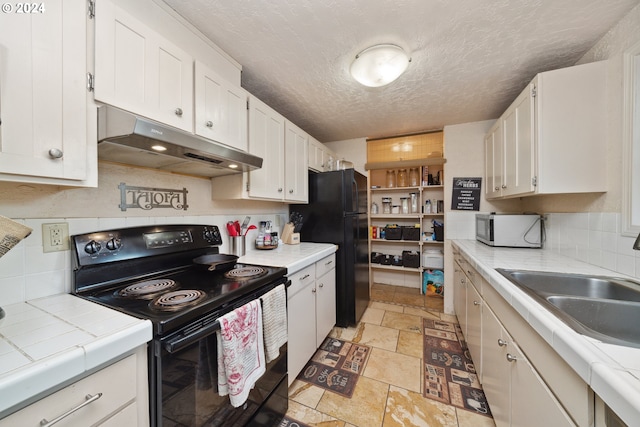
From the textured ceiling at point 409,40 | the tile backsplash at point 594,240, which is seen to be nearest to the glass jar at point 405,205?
the textured ceiling at point 409,40

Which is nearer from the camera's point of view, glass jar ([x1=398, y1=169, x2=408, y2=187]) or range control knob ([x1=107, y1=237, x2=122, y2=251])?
range control knob ([x1=107, y1=237, x2=122, y2=251])

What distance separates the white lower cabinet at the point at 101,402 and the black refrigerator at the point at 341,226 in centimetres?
184

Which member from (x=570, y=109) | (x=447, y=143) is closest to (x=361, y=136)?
(x=447, y=143)

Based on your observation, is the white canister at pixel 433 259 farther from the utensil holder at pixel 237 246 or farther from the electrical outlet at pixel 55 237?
the electrical outlet at pixel 55 237

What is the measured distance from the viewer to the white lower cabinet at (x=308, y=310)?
1555mm

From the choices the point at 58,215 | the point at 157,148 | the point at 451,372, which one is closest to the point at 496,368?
the point at 451,372

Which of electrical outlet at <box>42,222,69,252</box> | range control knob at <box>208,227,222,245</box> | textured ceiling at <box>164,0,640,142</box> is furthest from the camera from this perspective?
range control knob at <box>208,227,222,245</box>

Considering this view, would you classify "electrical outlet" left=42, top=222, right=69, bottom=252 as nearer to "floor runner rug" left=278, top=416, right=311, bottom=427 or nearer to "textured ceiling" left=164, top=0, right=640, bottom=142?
"textured ceiling" left=164, top=0, right=640, bottom=142

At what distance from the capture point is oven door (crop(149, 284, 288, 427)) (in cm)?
75

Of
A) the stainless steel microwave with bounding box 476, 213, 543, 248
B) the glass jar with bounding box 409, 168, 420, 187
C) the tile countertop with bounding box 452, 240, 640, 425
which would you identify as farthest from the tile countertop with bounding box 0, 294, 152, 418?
the glass jar with bounding box 409, 168, 420, 187

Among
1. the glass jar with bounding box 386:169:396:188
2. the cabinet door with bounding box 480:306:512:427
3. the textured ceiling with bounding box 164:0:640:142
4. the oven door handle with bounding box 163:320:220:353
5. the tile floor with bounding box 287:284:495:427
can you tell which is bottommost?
the tile floor with bounding box 287:284:495:427

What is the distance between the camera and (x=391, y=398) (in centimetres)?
154

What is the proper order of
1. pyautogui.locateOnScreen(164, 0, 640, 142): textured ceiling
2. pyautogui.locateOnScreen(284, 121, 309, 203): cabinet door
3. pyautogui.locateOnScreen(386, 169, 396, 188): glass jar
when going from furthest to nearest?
pyautogui.locateOnScreen(386, 169, 396, 188): glass jar → pyautogui.locateOnScreen(284, 121, 309, 203): cabinet door → pyautogui.locateOnScreen(164, 0, 640, 142): textured ceiling

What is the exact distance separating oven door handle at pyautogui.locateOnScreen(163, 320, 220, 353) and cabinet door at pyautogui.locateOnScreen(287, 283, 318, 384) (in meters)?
0.66
